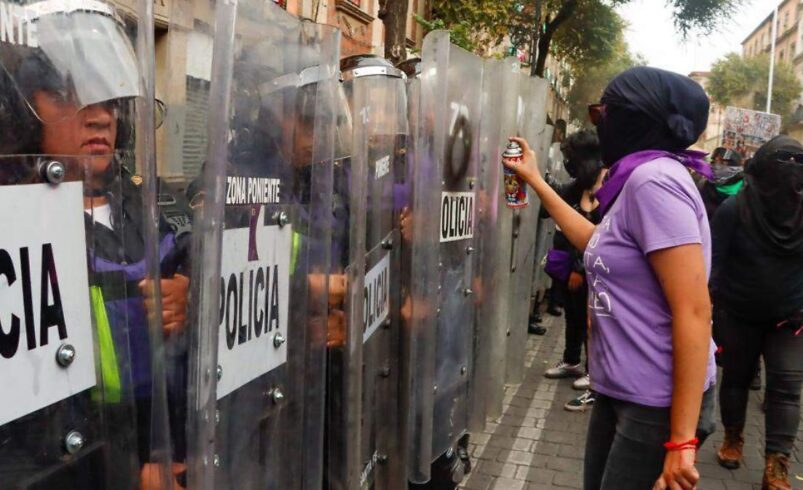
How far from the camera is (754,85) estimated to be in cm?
4819

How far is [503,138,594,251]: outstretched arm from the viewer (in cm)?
226

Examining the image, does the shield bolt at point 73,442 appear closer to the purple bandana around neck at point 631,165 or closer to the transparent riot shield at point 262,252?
the transparent riot shield at point 262,252

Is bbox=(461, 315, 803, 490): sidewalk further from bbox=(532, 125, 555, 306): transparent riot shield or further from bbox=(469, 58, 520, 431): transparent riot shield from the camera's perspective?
bbox=(532, 125, 555, 306): transparent riot shield

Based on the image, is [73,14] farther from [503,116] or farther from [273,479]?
[503,116]

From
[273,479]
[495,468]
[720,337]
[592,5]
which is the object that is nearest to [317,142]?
[273,479]

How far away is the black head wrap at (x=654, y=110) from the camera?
1794 millimetres

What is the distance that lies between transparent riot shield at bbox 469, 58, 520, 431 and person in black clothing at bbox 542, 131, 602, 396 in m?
1.39

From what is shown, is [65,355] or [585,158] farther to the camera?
[585,158]

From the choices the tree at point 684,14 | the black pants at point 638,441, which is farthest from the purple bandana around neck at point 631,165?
the tree at point 684,14

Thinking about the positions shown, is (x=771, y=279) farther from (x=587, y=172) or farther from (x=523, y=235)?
(x=587, y=172)

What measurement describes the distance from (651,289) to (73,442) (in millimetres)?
1345

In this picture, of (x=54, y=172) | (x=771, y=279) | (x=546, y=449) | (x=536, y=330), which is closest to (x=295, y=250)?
(x=54, y=172)

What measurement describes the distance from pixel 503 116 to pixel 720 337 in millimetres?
1737

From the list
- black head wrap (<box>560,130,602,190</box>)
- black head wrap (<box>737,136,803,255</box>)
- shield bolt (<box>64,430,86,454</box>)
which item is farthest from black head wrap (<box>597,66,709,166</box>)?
black head wrap (<box>560,130,602,190</box>)
